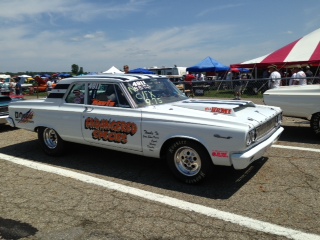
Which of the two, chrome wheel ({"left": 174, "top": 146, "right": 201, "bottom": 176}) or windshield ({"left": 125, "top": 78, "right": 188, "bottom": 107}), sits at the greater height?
windshield ({"left": 125, "top": 78, "right": 188, "bottom": 107})

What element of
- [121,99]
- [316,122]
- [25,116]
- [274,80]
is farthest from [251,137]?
[274,80]

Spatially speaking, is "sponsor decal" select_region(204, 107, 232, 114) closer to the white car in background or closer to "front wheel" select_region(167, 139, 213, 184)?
the white car in background

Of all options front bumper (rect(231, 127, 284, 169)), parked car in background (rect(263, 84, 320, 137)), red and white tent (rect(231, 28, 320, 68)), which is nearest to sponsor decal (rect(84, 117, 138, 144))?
front bumper (rect(231, 127, 284, 169))

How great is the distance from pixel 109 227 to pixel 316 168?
3.41m

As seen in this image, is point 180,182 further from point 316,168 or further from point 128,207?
point 316,168

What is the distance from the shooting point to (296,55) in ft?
66.4

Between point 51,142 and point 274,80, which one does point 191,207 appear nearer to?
point 51,142

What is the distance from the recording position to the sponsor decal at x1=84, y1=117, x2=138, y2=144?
4918 millimetres

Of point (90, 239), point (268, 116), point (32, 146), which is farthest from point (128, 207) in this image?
point (32, 146)

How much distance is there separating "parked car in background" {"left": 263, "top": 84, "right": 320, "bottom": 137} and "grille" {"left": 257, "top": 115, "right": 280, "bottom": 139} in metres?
1.68

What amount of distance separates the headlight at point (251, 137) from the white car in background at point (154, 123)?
0.01 metres

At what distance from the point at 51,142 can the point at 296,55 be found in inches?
715

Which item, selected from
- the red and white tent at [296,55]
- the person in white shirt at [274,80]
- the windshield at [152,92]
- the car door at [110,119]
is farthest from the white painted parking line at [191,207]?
the red and white tent at [296,55]

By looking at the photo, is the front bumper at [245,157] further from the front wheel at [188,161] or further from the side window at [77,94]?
the side window at [77,94]
